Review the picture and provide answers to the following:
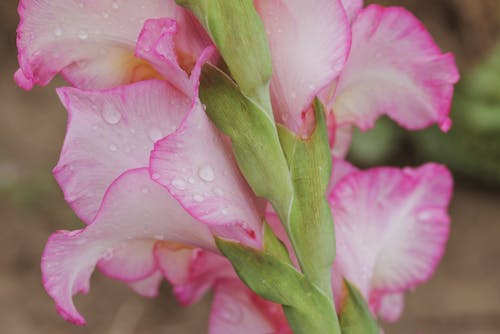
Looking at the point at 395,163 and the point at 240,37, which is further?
the point at 395,163

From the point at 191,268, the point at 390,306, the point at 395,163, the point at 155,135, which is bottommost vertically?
the point at 395,163

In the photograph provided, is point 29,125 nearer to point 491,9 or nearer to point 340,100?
point 491,9

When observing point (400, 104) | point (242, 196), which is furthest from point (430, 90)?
point (242, 196)

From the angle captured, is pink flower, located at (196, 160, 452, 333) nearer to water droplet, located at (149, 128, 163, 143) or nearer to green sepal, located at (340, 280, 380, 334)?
green sepal, located at (340, 280, 380, 334)

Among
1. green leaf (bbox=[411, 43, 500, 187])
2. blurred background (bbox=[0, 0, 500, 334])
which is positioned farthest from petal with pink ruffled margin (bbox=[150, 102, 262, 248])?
green leaf (bbox=[411, 43, 500, 187])

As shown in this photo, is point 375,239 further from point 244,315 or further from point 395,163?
point 395,163

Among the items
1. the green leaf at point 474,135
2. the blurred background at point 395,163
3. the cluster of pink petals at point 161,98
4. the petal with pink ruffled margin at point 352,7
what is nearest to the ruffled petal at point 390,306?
the cluster of pink petals at point 161,98

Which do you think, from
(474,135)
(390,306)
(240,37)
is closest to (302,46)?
(240,37)
